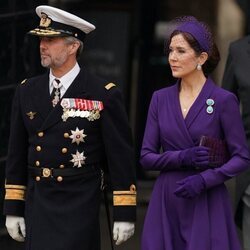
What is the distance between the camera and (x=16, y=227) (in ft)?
23.7

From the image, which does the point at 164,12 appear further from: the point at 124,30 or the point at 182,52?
the point at 182,52

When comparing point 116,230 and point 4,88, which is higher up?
point 4,88

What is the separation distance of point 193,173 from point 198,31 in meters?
0.78

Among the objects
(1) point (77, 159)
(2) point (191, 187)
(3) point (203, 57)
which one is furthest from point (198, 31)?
(1) point (77, 159)

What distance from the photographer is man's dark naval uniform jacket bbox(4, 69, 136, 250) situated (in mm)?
7023

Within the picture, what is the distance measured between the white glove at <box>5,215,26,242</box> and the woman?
2.49 feet

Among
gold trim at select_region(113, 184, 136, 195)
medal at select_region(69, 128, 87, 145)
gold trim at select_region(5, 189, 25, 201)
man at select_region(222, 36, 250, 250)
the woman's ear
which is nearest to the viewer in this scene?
A: the woman's ear

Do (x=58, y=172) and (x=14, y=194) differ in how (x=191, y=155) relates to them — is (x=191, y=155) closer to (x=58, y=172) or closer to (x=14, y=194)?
(x=58, y=172)

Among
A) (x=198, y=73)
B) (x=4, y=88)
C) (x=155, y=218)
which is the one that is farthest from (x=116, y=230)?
(x=4, y=88)

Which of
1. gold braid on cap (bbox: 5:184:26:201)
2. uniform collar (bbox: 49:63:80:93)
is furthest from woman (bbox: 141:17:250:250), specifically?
gold braid on cap (bbox: 5:184:26:201)

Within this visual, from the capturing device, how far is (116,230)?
707 cm

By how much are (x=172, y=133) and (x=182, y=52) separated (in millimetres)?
444

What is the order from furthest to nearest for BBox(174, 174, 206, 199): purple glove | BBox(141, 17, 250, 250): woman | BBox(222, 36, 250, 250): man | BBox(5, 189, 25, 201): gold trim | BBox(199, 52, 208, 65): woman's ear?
BBox(222, 36, 250, 250): man
BBox(5, 189, 25, 201): gold trim
BBox(199, 52, 208, 65): woman's ear
BBox(141, 17, 250, 250): woman
BBox(174, 174, 206, 199): purple glove

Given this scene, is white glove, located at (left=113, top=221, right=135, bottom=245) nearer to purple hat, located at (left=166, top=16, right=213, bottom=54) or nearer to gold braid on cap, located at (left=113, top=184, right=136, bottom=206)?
gold braid on cap, located at (left=113, top=184, right=136, bottom=206)
